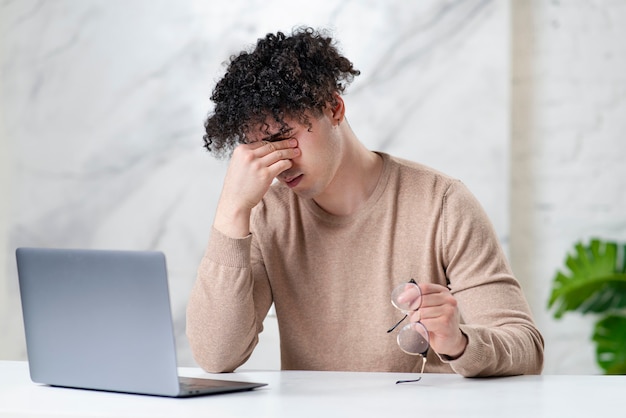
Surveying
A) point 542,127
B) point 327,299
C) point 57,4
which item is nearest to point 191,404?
point 327,299

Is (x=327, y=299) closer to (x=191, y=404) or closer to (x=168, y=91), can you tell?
(x=191, y=404)

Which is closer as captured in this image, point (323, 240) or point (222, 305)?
point (222, 305)

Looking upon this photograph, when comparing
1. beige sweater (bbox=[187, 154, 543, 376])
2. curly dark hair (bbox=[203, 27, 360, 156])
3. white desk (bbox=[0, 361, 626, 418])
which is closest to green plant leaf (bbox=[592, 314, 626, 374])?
beige sweater (bbox=[187, 154, 543, 376])

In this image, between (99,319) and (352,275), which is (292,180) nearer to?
(352,275)

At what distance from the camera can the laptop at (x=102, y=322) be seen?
1090 millimetres

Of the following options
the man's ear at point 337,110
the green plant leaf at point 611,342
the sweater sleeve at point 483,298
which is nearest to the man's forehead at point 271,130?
the man's ear at point 337,110

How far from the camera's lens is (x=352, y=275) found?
66.2 inches

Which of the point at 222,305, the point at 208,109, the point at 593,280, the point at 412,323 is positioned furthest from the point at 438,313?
the point at 208,109

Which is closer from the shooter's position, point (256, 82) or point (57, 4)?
point (256, 82)

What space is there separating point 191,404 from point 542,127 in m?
1.78

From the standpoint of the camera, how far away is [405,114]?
2547 millimetres

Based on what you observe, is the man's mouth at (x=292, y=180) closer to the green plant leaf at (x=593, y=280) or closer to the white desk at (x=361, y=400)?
the white desk at (x=361, y=400)

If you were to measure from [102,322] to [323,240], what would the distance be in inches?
25.4

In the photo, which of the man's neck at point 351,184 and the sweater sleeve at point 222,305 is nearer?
the sweater sleeve at point 222,305
